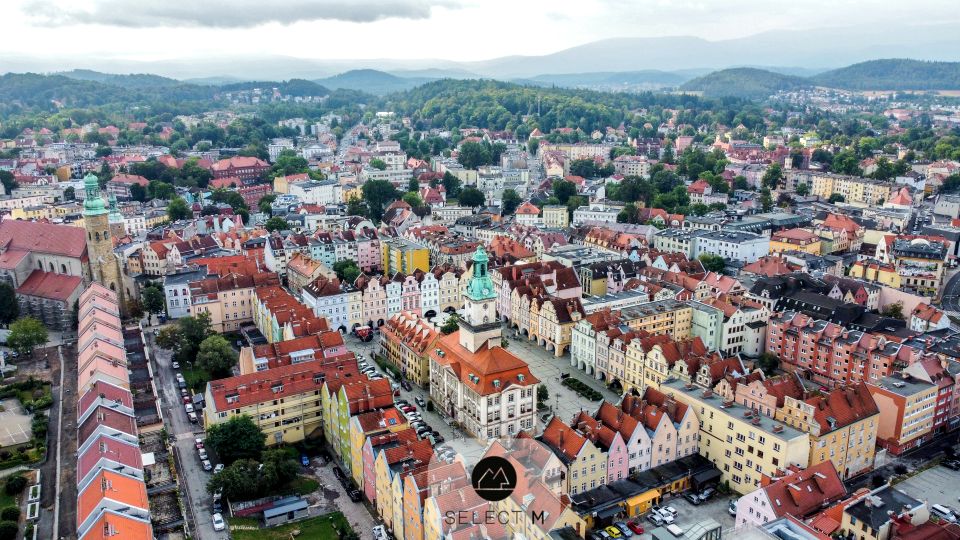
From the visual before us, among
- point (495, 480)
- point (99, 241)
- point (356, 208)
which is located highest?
point (495, 480)

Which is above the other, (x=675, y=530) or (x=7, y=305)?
(x=7, y=305)

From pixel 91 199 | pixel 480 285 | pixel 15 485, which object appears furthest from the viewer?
pixel 91 199

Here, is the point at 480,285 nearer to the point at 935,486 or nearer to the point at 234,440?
the point at 234,440

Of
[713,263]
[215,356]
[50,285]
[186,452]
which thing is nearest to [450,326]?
[215,356]

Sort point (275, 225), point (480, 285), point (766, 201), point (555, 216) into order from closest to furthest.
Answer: point (480, 285) < point (275, 225) < point (555, 216) < point (766, 201)

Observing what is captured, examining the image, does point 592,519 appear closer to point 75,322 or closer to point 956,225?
point 75,322

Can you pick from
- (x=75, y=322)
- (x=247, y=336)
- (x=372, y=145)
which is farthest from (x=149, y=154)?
(x=247, y=336)

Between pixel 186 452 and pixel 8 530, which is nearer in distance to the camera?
pixel 8 530

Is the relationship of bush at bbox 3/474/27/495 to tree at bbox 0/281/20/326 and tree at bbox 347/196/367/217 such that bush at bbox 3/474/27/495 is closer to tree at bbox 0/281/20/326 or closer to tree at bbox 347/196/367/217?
tree at bbox 0/281/20/326
